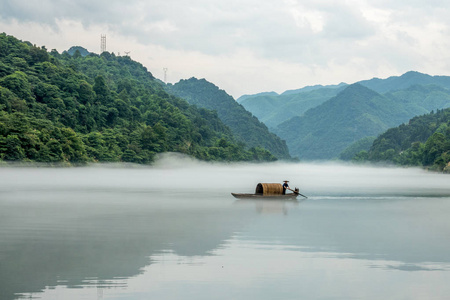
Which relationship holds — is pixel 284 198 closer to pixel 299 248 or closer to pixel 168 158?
pixel 299 248

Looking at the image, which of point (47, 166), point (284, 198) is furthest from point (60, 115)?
point (284, 198)

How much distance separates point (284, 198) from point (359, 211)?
9446 mm

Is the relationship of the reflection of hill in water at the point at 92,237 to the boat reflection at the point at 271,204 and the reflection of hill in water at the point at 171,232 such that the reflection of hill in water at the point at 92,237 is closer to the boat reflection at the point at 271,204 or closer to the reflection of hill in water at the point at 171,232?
the reflection of hill in water at the point at 171,232

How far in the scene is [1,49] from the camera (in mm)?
131625

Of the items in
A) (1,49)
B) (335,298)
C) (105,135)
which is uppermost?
(1,49)

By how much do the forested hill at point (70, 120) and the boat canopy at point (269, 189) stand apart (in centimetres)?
4796

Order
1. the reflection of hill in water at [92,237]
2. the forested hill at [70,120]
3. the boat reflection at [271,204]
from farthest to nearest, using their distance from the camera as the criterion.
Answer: the forested hill at [70,120]
the boat reflection at [271,204]
the reflection of hill in water at [92,237]

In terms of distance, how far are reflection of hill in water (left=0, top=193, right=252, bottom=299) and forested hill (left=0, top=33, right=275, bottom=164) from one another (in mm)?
51969

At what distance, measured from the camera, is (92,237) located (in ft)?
72.8

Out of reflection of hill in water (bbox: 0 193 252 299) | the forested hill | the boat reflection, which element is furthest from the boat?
the forested hill

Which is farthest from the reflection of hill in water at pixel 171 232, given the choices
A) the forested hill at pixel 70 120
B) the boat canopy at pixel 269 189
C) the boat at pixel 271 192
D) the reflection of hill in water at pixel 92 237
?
the forested hill at pixel 70 120

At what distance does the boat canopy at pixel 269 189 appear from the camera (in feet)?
147

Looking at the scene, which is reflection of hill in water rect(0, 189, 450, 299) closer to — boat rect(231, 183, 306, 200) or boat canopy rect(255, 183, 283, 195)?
boat rect(231, 183, 306, 200)

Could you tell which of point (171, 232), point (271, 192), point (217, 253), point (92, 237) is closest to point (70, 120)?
point (271, 192)
